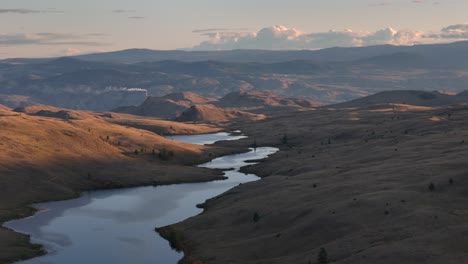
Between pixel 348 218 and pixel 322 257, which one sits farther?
pixel 348 218

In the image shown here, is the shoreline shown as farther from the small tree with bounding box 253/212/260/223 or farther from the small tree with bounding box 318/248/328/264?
the small tree with bounding box 318/248/328/264

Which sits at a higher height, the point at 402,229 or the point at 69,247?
the point at 402,229

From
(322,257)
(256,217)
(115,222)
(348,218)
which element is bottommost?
(115,222)

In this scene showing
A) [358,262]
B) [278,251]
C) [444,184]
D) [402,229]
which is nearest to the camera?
[358,262]

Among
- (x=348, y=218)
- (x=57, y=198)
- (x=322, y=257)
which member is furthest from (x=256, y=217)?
A: (x=57, y=198)

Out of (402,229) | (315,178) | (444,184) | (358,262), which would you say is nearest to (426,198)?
(444,184)

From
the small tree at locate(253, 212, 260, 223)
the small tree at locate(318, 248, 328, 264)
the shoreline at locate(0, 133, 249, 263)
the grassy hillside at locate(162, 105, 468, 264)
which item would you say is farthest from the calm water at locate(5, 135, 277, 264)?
the small tree at locate(318, 248, 328, 264)

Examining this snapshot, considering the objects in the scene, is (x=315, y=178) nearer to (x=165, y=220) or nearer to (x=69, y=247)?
(x=165, y=220)

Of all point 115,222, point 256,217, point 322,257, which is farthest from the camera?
point 115,222

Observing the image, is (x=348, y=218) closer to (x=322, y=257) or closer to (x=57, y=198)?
(x=322, y=257)
